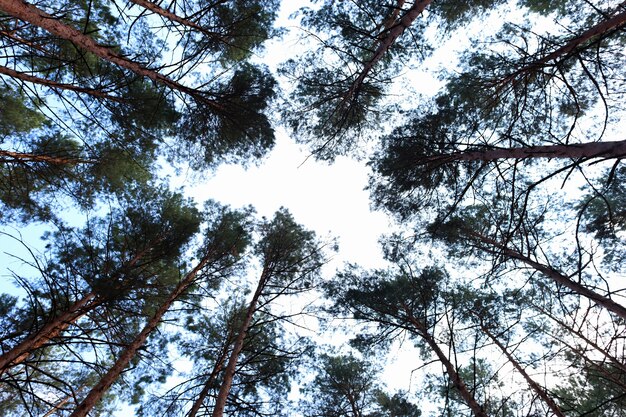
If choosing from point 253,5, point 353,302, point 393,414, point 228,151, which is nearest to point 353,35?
point 253,5

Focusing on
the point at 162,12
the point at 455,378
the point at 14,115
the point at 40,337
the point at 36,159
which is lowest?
the point at 40,337

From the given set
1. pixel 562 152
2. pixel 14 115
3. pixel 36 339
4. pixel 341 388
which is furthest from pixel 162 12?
pixel 341 388

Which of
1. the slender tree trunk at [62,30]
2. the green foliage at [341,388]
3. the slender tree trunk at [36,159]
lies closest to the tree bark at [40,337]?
the slender tree trunk at [36,159]

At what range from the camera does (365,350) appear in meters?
10.3

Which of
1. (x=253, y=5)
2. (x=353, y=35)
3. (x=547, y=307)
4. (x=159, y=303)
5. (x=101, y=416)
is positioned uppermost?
(x=253, y=5)

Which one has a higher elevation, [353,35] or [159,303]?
[353,35]

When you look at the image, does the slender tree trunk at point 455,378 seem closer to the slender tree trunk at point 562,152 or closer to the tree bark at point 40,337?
the slender tree trunk at point 562,152

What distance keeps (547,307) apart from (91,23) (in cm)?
1294

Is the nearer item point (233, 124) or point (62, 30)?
point (62, 30)

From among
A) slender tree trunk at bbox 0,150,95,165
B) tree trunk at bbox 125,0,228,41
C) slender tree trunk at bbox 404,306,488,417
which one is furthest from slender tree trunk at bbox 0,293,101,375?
tree trunk at bbox 125,0,228,41

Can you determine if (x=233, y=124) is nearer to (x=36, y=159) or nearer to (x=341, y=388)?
(x=36, y=159)

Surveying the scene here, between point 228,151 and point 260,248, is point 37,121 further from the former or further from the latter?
point 260,248

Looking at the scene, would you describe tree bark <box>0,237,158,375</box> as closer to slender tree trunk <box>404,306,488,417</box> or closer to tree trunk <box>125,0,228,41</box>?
slender tree trunk <box>404,306,488,417</box>

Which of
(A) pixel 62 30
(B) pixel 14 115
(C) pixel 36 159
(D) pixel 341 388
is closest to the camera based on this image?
(A) pixel 62 30
